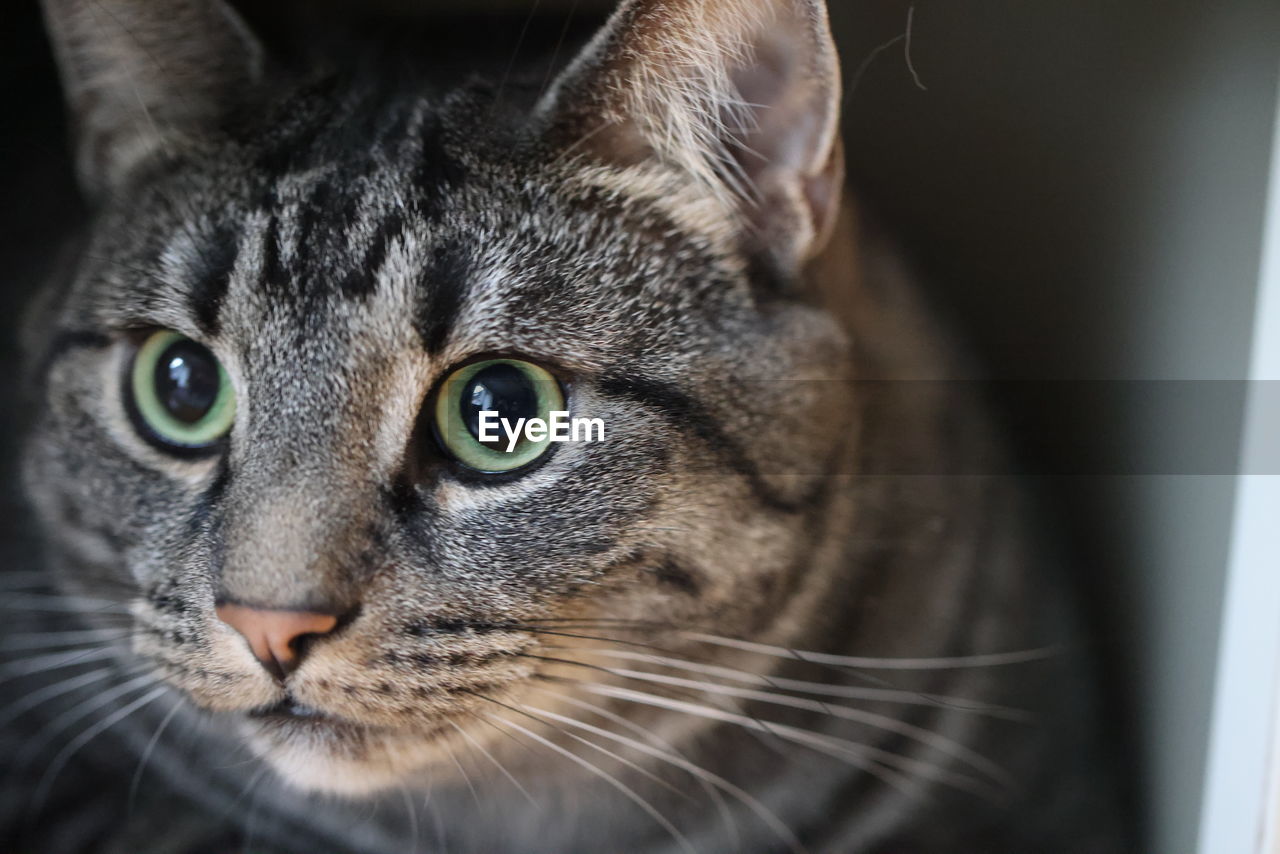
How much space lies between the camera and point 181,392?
0.67 metres

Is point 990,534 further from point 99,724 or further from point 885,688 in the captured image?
point 99,724

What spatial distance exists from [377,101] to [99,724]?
521 mm

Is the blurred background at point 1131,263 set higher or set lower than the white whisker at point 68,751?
higher

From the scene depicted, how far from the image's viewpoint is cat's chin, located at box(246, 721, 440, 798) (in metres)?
0.63

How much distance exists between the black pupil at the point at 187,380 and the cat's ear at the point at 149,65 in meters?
0.15

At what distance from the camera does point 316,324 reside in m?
0.60

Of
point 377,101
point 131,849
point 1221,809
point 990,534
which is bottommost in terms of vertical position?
point 131,849

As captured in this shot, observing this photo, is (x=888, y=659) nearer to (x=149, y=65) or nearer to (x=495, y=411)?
(x=495, y=411)

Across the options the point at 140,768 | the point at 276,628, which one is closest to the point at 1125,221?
the point at 276,628

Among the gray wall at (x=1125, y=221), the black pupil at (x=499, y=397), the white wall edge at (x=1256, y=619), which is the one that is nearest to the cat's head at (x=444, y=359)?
the black pupil at (x=499, y=397)

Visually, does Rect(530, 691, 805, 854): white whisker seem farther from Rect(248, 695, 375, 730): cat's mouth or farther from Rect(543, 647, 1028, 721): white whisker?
Rect(248, 695, 375, 730): cat's mouth

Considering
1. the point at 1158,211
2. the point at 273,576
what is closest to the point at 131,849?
the point at 273,576

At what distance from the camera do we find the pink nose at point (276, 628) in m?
0.57

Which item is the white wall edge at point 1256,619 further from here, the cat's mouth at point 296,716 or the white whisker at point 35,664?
the white whisker at point 35,664
